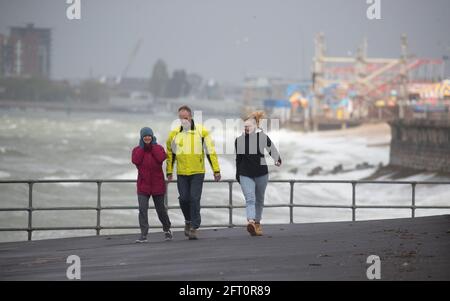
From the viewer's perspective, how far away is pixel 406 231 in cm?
1672

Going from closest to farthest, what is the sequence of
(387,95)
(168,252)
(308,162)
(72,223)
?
(168,252) < (72,223) < (308,162) < (387,95)

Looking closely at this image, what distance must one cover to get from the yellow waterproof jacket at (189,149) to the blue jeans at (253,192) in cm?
69

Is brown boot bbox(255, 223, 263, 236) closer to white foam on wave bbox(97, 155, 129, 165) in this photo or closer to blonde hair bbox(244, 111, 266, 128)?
blonde hair bbox(244, 111, 266, 128)

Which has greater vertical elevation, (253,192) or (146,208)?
(253,192)

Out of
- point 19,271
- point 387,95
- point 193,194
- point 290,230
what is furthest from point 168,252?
point 387,95

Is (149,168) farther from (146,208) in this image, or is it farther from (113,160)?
(113,160)

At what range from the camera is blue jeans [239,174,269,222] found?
16.2 meters

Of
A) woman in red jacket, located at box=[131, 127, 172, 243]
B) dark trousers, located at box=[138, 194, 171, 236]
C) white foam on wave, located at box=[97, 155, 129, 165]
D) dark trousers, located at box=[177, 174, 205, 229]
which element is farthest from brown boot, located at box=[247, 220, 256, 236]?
white foam on wave, located at box=[97, 155, 129, 165]

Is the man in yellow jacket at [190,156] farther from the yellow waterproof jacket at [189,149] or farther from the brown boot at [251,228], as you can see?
the brown boot at [251,228]

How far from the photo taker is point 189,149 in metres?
15.7

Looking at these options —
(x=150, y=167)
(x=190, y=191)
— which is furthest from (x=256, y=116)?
(x=150, y=167)

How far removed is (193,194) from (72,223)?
18.5 meters

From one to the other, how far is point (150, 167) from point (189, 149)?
0.58m
